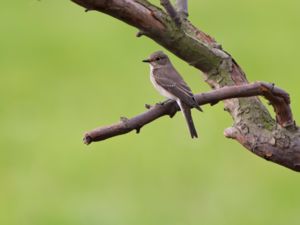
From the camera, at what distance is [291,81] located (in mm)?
15555

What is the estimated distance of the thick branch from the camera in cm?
539

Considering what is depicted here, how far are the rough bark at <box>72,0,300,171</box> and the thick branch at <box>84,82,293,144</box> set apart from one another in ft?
0.03

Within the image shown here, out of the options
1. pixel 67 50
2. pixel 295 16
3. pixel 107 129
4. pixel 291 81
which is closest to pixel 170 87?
pixel 107 129

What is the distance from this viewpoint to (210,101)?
5.54 metres

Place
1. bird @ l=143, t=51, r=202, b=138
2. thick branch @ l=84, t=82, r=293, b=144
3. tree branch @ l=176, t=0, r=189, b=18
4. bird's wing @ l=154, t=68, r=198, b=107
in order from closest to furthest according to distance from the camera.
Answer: thick branch @ l=84, t=82, r=293, b=144
tree branch @ l=176, t=0, r=189, b=18
bird @ l=143, t=51, r=202, b=138
bird's wing @ l=154, t=68, r=198, b=107

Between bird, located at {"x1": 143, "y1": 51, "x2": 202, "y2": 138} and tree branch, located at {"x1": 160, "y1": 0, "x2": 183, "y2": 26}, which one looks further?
bird, located at {"x1": 143, "y1": 51, "x2": 202, "y2": 138}

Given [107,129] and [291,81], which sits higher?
[107,129]

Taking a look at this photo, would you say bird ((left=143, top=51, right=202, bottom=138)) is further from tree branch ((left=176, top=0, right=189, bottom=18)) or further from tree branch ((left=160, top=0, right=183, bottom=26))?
tree branch ((left=160, top=0, right=183, bottom=26))

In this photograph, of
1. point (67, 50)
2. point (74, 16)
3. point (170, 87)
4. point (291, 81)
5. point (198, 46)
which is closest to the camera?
point (198, 46)

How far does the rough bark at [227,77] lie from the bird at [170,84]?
0.81m

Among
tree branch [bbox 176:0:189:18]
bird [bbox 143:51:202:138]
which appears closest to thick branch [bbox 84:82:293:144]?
tree branch [bbox 176:0:189:18]

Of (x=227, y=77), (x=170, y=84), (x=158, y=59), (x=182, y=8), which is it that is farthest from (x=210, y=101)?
(x=158, y=59)

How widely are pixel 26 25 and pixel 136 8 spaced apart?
1331 centimetres

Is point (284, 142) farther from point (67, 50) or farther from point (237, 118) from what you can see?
point (67, 50)
